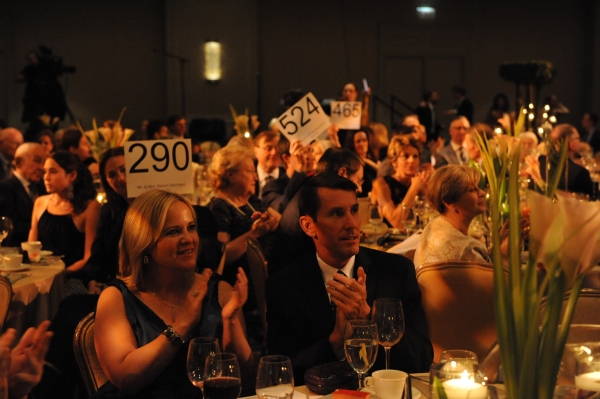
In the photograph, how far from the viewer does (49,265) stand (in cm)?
499

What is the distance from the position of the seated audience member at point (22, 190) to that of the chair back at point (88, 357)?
3735mm

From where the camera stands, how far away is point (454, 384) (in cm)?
162

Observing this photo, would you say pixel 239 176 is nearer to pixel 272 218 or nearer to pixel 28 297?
pixel 272 218

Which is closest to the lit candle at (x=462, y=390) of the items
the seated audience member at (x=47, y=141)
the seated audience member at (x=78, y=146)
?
the seated audience member at (x=78, y=146)

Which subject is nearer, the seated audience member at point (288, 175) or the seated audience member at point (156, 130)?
the seated audience member at point (288, 175)

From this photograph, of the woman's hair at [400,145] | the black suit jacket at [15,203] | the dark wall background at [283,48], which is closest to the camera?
the black suit jacket at [15,203]

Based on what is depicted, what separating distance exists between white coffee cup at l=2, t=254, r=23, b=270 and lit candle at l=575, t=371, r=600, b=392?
375cm

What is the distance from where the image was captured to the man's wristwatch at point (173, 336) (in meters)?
2.61

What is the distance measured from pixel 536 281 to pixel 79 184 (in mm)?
4368

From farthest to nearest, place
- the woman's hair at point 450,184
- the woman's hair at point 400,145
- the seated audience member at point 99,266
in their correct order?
1. the woman's hair at point 400,145
2. the woman's hair at point 450,184
3. the seated audience member at point 99,266

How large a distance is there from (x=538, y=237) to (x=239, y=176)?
12.3ft

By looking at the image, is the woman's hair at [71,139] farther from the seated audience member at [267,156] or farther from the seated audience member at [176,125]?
the seated audience member at [176,125]

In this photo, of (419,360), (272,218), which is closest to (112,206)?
(272,218)

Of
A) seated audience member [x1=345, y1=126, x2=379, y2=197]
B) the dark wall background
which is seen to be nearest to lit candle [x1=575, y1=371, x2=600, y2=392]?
seated audience member [x1=345, y1=126, x2=379, y2=197]
